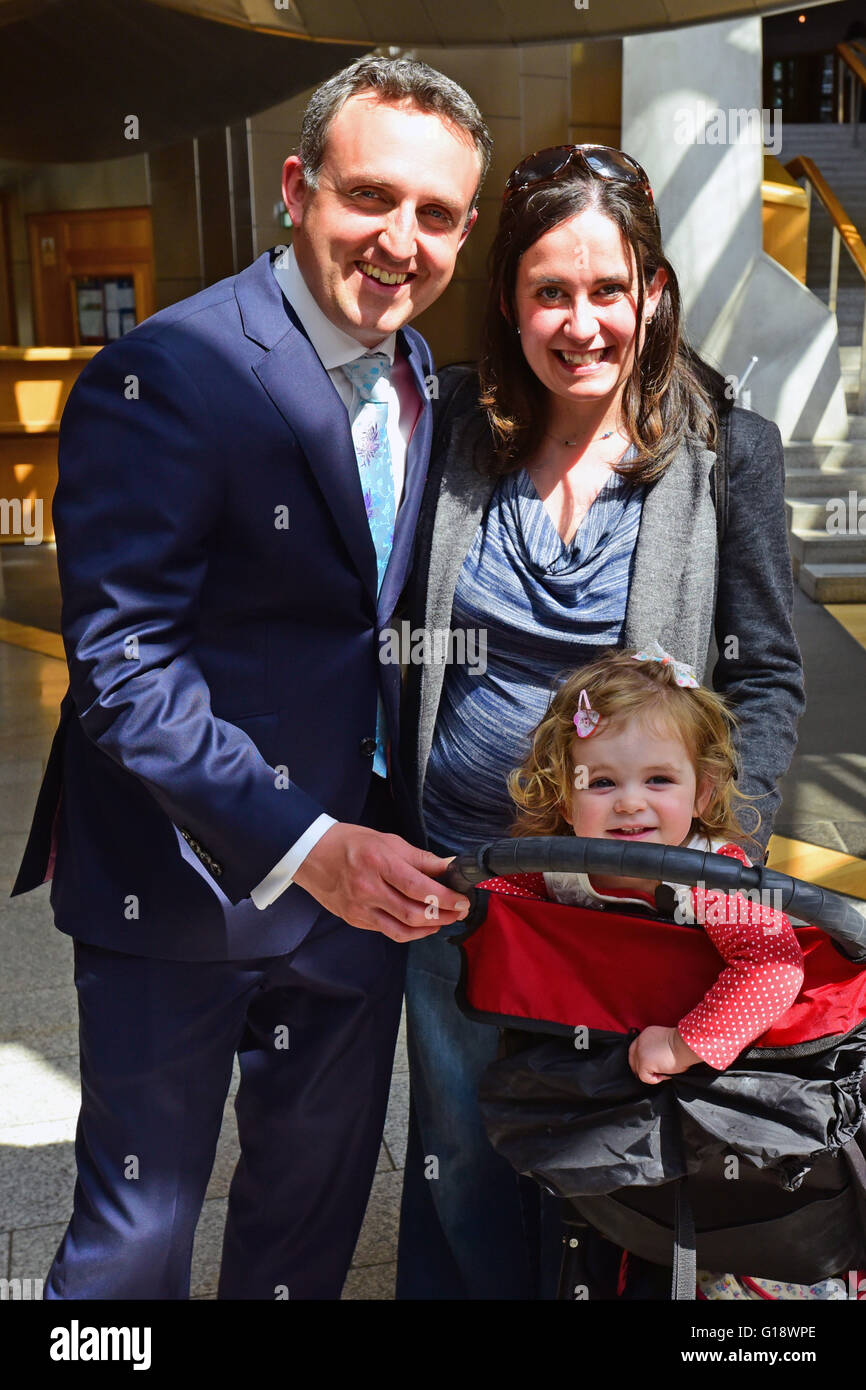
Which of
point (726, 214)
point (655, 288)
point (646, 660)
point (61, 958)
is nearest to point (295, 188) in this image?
point (655, 288)

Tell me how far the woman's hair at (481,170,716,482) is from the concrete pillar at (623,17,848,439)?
7.12 m

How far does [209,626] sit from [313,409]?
316 millimetres

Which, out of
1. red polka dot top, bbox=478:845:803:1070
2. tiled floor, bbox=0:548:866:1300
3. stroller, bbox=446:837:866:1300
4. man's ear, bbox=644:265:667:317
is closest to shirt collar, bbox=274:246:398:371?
man's ear, bbox=644:265:667:317

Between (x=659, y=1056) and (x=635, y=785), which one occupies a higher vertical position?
(x=635, y=785)

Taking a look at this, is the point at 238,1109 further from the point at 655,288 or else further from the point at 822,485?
the point at 822,485

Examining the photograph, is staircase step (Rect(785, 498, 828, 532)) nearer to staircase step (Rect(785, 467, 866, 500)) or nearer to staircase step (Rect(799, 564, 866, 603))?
staircase step (Rect(785, 467, 866, 500))

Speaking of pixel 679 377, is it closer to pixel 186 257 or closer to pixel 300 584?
pixel 300 584

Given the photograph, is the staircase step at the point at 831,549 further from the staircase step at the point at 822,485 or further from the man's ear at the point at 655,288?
the man's ear at the point at 655,288

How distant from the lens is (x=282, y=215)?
9.97m

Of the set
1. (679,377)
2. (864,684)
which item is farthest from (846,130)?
(679,377)

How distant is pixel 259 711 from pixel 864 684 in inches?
206

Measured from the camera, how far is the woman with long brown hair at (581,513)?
1824 mm

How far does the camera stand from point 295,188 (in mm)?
1824

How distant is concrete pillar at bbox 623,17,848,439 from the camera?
9.08m
